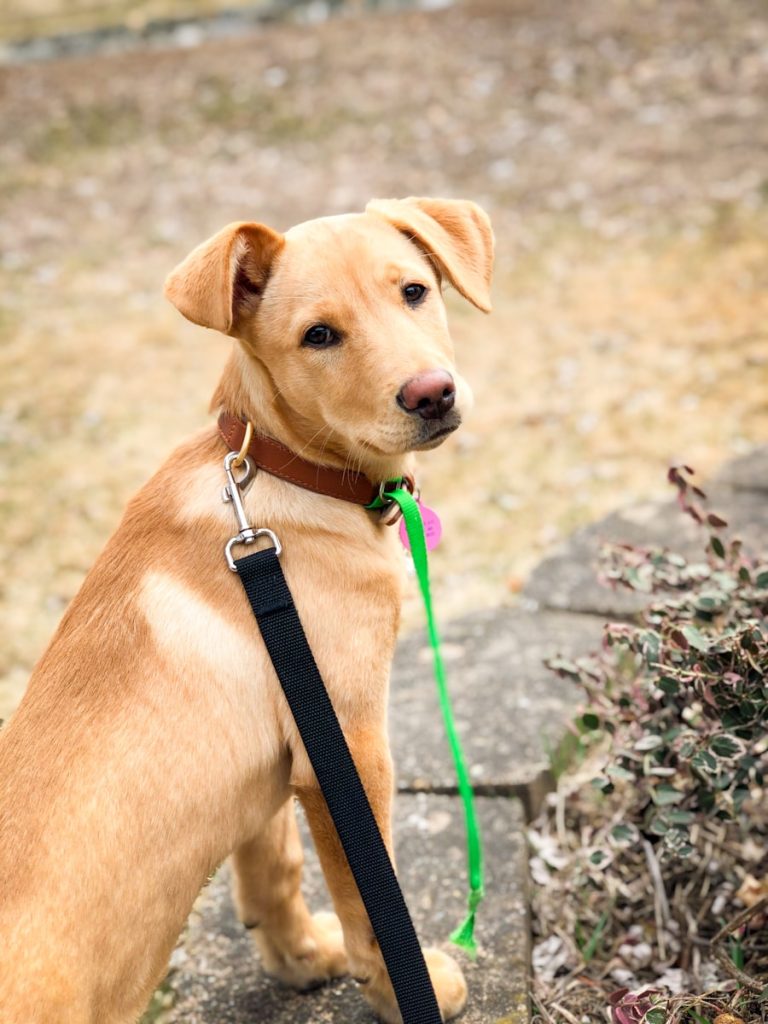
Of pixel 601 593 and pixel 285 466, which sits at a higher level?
pixel 285 466

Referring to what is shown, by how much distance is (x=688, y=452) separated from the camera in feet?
17.2

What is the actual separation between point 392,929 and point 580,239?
Result: 680cm

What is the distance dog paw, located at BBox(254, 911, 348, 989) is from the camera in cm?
258

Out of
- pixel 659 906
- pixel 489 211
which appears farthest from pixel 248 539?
pixel 489 211

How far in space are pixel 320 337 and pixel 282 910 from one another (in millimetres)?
1378

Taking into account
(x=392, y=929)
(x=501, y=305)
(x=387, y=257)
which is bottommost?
(x=501, y=305)

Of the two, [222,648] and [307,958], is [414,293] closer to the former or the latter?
[222,648]

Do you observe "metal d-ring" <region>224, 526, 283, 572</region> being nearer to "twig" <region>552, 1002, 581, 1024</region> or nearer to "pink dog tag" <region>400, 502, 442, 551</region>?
"pink dog tag" <region>400, 502, 442, 551</region>

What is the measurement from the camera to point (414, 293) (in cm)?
239

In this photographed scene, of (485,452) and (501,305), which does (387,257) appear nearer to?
(485,452)

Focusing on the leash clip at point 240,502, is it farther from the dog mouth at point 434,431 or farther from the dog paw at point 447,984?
the dog paw at point 447,984

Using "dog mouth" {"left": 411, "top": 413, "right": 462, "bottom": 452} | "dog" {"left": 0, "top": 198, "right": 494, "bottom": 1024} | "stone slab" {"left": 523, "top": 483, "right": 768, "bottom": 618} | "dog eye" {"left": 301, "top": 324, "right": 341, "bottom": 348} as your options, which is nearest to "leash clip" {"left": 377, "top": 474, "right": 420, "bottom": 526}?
"dog" {"left": 0, "top": 198, "right": 494, "bottom": 1024}

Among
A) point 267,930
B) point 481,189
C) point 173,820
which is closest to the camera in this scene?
point 173,820

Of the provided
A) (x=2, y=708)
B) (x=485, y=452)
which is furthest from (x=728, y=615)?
(x=485, y=452)
